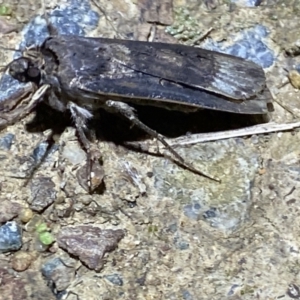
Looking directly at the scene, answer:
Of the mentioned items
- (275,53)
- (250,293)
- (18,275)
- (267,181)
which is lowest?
(18,275)

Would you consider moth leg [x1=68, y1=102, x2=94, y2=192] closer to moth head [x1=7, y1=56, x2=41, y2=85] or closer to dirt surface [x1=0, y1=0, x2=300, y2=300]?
dirt surface [x1=0, y1=0, x2=300, y2=300]

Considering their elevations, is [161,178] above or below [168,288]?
above

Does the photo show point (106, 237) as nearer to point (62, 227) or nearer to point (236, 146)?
point (62, 227)

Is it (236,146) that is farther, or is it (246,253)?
(236,146)

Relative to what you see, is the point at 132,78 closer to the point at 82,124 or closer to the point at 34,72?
the point at 82,124

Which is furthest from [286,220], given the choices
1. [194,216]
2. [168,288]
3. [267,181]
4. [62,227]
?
[62,227]

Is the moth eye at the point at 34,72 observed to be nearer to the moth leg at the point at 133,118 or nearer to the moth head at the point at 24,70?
the moth head at the point at 24,70

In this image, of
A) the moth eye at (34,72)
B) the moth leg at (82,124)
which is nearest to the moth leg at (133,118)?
the moth leg at (82,124)
